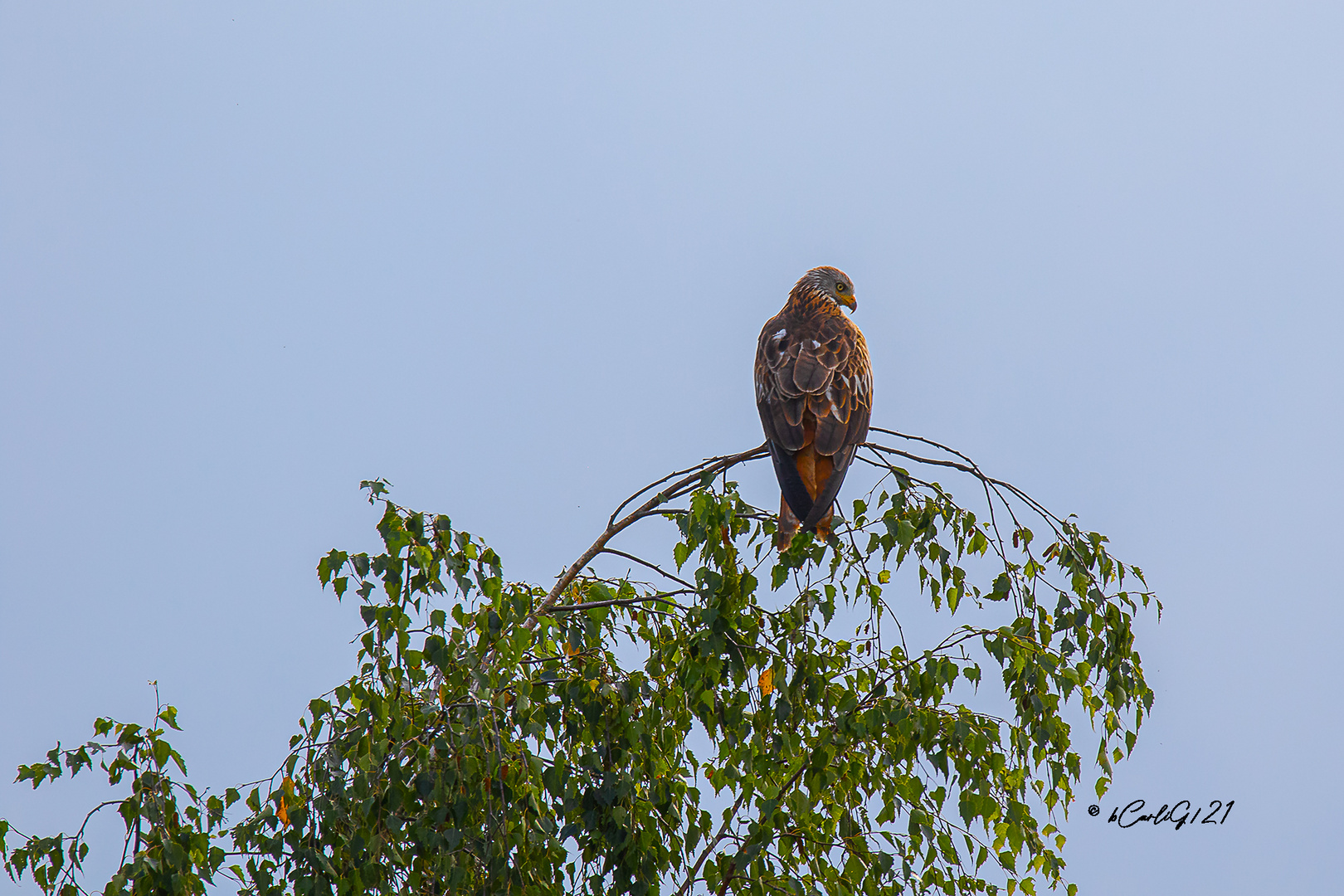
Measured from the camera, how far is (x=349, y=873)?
2.57 m

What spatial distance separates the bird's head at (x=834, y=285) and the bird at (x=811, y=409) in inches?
26.5

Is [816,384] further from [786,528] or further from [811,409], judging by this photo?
[786,528]

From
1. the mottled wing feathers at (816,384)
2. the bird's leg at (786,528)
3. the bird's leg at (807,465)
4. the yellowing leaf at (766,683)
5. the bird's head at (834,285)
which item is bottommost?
the yellowing leaf at (766,683)

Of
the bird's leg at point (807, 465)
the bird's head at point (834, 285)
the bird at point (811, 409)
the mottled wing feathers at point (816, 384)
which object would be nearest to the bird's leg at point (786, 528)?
the bird at point (811, 409)

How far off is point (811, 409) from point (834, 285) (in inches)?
65.3

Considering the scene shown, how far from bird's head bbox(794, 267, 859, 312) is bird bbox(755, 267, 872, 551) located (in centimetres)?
67

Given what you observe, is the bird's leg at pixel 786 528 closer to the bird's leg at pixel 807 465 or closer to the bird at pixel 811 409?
the bird at pixel 811 409

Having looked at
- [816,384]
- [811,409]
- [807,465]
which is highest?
[816,384]

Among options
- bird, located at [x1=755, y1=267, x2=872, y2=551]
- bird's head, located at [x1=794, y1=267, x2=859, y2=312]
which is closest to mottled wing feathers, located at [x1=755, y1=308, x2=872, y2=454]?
bird, located at [x1=755, y1=267, x2=872, y2=551]

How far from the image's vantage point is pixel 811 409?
370 centimetres

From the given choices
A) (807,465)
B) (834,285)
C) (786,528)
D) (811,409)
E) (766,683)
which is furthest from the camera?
(834,285)

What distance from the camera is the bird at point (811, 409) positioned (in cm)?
331

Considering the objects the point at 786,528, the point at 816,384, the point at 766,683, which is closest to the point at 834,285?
the point at 816,384

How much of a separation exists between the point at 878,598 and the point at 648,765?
2.43 feet
